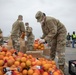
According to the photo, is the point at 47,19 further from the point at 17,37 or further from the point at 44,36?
the point at 17,37

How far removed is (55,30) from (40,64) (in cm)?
279

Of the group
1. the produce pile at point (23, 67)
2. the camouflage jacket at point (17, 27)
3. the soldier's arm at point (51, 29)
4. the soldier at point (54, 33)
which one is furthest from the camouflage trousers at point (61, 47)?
the camouflage jacket at point (17, 27)

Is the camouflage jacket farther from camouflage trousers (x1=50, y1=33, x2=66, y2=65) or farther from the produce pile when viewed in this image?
the produce pile

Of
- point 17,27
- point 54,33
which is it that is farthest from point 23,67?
point 17,27

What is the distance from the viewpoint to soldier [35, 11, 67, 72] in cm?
710

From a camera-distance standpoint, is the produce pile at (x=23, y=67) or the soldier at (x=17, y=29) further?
the soldier at (x=17, y=29)

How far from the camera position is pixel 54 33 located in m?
7.11

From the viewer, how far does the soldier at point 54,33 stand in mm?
7102

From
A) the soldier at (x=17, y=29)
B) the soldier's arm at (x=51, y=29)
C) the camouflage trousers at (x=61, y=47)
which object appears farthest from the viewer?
the soldier at (x=17, y=29)

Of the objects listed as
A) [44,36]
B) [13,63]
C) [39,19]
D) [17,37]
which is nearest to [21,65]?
[13,63]

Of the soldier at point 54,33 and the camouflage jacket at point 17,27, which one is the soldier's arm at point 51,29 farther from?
the camouflage jacket at point 17,27

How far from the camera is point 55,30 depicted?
→ 7125mm

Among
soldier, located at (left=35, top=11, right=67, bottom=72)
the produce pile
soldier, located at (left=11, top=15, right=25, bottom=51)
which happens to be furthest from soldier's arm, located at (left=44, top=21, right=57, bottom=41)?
soldier, located at (left=11, top=15, right=25, bottom=51)

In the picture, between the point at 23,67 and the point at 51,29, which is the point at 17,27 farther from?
the point at 23,67
